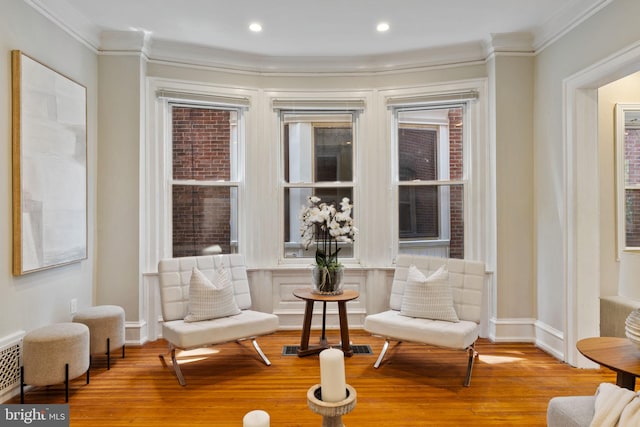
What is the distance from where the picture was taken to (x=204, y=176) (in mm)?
Answer: 4145

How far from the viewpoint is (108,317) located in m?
3.16

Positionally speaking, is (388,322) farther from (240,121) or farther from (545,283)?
(240,121)

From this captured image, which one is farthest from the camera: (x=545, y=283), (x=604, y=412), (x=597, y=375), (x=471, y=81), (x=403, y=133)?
(x=403, y=133)

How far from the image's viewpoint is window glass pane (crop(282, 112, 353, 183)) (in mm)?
4309

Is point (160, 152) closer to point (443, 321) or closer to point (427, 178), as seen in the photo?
point (427, 178)

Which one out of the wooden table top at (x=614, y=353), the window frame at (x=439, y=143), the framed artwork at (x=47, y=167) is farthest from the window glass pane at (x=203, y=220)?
the wooden table top at (x=614, y=353)

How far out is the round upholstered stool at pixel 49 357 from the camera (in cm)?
256

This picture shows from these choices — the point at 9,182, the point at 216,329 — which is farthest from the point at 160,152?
the point at 216,329

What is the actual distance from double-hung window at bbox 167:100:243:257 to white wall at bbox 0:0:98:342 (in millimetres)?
732

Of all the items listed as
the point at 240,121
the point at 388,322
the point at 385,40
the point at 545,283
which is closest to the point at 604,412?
the point at 388,322

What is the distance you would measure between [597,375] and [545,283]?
2.71 feet

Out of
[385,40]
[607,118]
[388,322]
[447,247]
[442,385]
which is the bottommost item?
[442,385]

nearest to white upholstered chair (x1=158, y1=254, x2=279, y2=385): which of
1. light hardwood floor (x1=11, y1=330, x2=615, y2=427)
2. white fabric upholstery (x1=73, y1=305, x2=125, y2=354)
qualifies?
light hardwood floor (x1=11, y1=330, x2=615, y2=427)

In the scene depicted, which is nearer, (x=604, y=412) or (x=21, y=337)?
→ (x=604, y=412)
